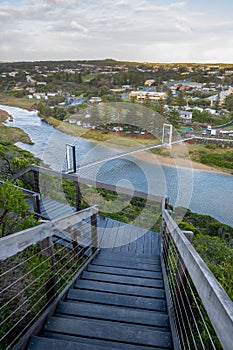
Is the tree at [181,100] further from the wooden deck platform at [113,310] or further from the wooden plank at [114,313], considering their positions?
the wooden plank at [114,313]

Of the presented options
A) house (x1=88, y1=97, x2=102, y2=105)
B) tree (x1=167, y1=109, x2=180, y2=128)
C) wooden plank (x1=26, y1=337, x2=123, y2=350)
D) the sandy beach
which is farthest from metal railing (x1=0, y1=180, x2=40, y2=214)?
→ tree (x1=167, y1=109, x2=180, y2=128)

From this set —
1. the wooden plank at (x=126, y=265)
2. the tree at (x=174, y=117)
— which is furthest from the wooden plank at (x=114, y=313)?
the tree at (x=174, y=117)

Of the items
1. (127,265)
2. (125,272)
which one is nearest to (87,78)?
(127,265)

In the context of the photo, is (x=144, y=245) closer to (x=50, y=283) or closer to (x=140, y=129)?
(x=50, y=283)

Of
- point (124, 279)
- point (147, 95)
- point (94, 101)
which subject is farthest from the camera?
point (147, 95)

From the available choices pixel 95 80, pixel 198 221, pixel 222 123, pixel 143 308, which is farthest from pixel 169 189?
pixel 222 123

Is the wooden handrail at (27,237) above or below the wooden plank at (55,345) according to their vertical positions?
above

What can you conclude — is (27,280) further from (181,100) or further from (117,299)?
(181,100)

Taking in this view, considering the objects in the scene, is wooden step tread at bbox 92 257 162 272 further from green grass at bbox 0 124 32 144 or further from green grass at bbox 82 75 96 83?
green grass at bbox 82 75 96 83
